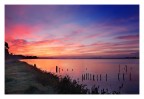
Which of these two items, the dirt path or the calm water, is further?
the calm water

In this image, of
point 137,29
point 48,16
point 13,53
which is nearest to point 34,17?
point 48,16

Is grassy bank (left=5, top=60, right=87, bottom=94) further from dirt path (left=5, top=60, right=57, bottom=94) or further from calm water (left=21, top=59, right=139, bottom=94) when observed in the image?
calm water (left=21, top=59, right=139, bottom=94)

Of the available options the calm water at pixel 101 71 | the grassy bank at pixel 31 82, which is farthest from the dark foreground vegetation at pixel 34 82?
the calm water at pixel 101 71

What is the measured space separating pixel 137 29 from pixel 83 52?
85 centimetres

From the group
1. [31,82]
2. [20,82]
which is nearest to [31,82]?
[31,82]

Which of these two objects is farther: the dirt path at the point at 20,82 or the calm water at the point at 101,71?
the calm water at the point at 101,71

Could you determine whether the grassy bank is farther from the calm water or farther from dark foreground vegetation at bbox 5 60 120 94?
the calm water

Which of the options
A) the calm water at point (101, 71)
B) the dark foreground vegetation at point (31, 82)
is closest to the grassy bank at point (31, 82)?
the dark foreground vegetation at point (31, 82)

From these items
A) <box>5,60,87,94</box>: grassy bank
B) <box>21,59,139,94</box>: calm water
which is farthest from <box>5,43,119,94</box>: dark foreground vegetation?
<box>21,59,139,94</box>: calm water

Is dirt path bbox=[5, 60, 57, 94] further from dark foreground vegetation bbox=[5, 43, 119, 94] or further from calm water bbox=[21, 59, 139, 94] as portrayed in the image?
calm water bbox=[21, 59, 139, 94]

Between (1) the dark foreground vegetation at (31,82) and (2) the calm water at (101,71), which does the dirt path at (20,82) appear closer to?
(1) the dark foreground vegetation at (31,82)

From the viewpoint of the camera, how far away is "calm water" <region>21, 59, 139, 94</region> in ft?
19.2

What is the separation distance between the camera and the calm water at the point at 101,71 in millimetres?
5867

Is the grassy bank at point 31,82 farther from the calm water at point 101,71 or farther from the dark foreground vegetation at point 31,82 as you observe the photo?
the calm water at point 101,71
